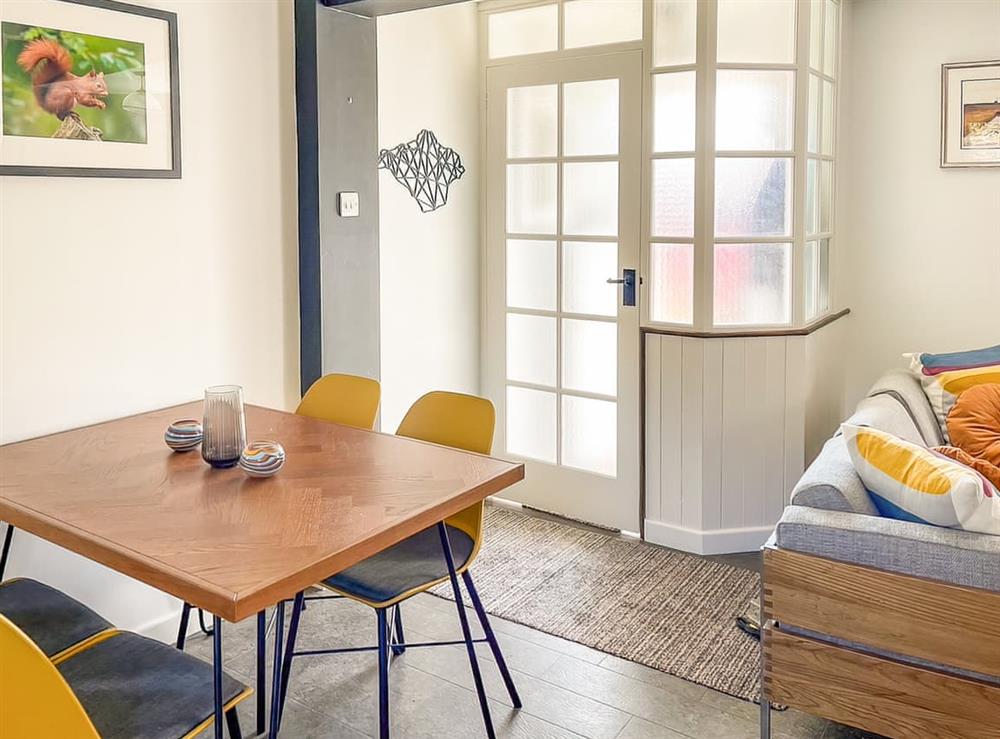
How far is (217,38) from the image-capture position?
9.68 feet

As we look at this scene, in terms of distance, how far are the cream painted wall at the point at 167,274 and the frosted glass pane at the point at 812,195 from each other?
1.98 meters

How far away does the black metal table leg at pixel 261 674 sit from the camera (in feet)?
7.84

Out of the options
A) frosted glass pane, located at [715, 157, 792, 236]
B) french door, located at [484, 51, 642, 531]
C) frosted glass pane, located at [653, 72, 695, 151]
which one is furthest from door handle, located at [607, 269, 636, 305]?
frosted glass pane, located at [653, 72, 695, 151]

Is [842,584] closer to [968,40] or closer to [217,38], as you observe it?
[217,38]

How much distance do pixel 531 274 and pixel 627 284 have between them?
52cm

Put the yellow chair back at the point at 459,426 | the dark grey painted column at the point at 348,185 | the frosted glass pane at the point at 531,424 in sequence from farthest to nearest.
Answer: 1. the frosted glass pane at the point at 531,424
2. the dark grey painted column at the point at 348,185
3. the yellow chair back at the point at 459,426

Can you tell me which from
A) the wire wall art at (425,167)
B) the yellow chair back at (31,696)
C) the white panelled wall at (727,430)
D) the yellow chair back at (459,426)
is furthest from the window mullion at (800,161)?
the yellow chair back at (31,696)

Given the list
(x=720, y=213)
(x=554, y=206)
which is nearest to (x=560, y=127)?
(x=554, y=206)

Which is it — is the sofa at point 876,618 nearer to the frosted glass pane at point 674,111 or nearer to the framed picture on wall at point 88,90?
the frosted glass pane at point 674,111

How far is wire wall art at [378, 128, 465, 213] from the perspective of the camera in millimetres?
3719

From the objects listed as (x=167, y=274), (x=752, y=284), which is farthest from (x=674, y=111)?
(x=167, y=274)

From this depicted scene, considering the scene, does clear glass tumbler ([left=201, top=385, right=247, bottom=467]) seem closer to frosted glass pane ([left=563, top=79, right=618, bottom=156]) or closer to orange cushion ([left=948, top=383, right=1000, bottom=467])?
frosted glass pane ([left=563, top=79, right=618, bottom=156])

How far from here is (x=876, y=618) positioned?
2.09m

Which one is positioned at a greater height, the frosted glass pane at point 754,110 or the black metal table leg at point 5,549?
the frosted glass pane at point 754,110
